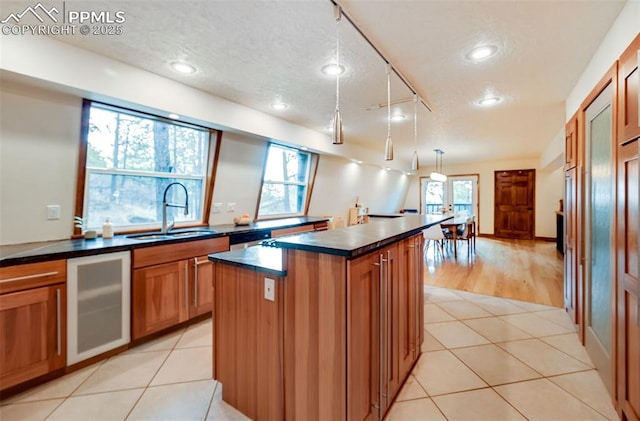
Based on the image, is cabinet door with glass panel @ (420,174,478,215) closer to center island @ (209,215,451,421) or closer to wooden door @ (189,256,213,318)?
wooden door @ (189,256,213,318)

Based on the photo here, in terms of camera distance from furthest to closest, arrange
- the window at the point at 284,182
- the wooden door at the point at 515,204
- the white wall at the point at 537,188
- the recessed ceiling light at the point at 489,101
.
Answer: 1. the wooden door at the point at 515,204
2. the white wall at the point at 537,188
3. the window at the point at 284,182
4. the recessed ceiling light at the point at 489,101

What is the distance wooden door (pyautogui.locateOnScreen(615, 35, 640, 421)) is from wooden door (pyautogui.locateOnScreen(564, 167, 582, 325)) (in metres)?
1.09

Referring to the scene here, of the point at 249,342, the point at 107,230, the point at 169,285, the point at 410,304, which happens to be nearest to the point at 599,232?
the point at 410,304

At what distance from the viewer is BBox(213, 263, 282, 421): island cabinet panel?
152 centimetres

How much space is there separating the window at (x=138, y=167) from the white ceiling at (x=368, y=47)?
0.61 meters

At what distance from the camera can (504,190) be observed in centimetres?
846

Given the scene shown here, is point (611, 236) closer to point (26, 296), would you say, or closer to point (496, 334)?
point (496, 334)

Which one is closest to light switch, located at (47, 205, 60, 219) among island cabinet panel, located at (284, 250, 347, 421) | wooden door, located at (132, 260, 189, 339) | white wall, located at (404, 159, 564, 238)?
wooden door, located at (132, 260, 189, 339)

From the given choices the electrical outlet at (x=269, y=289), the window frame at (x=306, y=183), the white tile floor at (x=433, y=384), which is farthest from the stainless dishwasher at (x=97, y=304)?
the window frame at (x=306, y=183)

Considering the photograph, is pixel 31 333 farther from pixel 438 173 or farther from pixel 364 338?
pixel 438 173

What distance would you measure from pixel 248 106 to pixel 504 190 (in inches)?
319

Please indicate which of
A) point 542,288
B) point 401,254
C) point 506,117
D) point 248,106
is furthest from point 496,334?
point 248,106

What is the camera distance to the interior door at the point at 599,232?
182cm

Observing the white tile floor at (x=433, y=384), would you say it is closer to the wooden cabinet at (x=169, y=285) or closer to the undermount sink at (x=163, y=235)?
the wooden cabinet at (x=169, y=285)
